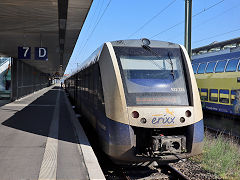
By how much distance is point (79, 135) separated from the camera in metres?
7.55

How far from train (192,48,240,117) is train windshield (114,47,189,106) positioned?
17.3 feet

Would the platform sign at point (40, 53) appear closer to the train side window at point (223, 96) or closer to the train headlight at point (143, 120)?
the train side window at point (223, 96)

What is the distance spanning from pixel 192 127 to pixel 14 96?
1924 cm

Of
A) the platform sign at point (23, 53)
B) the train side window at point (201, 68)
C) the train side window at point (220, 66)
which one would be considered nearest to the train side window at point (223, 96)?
the train side window at point (220, 66)

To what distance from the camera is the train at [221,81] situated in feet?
33.2

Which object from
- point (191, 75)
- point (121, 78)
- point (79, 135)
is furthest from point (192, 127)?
point (79, 135)

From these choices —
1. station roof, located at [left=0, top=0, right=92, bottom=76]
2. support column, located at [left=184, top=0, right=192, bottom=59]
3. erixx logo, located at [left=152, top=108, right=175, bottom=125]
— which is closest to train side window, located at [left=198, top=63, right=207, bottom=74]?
support column, located at [left=184, top=0, right=192, bottom=59]

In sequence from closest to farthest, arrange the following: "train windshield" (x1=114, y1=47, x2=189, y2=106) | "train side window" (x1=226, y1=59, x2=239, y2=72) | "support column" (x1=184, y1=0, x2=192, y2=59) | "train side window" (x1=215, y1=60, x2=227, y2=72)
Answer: "train windshield" (x1=114, y1=47, x2=189, y2=106)
"support column" (x1=184, y1=0, x2=192, y2=59)
"train side window" (x1=226, y1=59, x2=239, y2=72)
"train side window" (x1=215, y1=60, x2=227, y2=72)

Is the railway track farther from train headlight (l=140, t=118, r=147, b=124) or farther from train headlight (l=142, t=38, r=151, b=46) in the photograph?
train headlight (l=142, t=38, r=151, b=46)

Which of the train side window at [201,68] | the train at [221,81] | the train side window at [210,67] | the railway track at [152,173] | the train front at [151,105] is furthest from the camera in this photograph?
the train side window at [201,68]

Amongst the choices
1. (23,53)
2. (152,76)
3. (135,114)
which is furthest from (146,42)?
(23,53)

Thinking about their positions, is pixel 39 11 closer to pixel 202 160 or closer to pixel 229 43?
pixel 202 160

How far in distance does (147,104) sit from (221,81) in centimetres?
704

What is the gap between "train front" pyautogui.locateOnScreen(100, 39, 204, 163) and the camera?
488 centimetres
